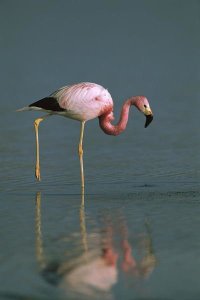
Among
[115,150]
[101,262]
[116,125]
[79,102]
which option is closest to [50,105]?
[79,102]

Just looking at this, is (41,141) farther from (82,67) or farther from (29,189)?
(82,67)

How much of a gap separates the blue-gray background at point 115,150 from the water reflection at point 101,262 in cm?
10

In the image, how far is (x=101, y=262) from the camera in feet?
21.1

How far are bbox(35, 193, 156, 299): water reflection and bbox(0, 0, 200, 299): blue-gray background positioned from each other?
98mm

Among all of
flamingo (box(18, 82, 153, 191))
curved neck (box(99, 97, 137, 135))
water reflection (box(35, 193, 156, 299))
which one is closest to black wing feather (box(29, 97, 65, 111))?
flamingo (box(18, 82, 153, 191))

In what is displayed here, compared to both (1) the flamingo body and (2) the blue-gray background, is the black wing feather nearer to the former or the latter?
(1) the flamingo body

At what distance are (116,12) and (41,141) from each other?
36.6m

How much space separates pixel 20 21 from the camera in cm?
4556

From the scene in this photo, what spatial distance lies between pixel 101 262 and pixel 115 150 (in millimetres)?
5794

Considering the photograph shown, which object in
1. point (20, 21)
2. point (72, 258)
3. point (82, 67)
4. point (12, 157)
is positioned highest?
point (20, 21)

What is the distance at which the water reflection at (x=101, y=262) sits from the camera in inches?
230

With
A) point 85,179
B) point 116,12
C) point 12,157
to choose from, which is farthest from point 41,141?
point 116,12

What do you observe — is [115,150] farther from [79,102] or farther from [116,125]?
[79,102]

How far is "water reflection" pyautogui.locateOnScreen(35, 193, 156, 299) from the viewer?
5840 mm
